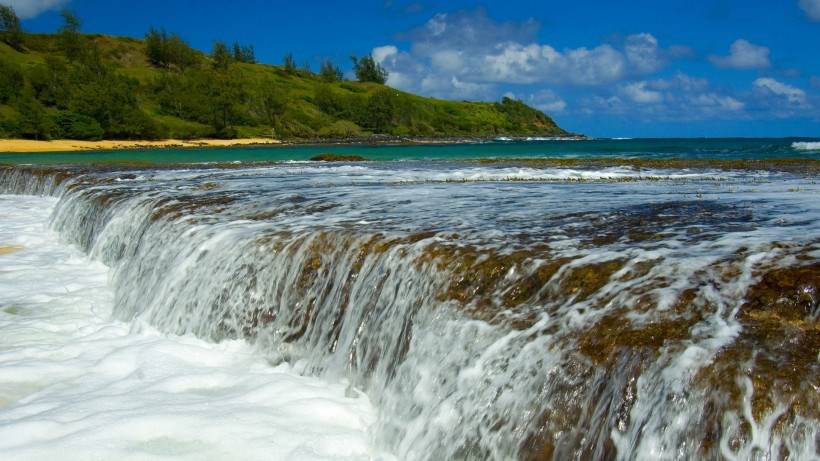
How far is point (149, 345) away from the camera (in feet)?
24.1

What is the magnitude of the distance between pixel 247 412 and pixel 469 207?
230 inches

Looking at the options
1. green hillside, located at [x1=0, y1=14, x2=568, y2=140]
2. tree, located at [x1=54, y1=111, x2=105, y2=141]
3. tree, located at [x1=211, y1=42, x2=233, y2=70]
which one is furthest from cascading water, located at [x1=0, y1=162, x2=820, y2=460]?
tree, located at [x1=211, y1=42, x2=233, y2=70]

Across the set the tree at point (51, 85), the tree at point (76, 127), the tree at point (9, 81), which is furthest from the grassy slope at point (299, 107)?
the tree at point (76, 127)

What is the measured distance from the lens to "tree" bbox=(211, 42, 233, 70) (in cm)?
15725

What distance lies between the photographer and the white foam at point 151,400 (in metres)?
4.89

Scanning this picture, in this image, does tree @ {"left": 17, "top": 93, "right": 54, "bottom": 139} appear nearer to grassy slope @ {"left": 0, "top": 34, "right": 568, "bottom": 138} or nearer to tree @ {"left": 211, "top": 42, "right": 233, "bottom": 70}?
grassy slope @ {"left": 0, "top": 34, "right": 568, "bottom": 138}

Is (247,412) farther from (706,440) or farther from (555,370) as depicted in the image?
(706,440)

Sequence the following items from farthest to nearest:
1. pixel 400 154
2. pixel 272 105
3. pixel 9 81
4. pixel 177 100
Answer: pixel 272 105 < pixel 177 100 < pixel 9 81 < pixel 400 154

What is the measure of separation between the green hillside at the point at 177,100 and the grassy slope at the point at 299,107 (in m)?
0.31

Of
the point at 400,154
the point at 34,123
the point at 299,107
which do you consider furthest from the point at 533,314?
the point at 299,107

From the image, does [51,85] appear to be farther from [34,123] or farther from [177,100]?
[34,123]

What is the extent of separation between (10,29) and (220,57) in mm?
45571

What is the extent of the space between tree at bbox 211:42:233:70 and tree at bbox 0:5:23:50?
4290cm

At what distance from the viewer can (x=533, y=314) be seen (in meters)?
4.82
